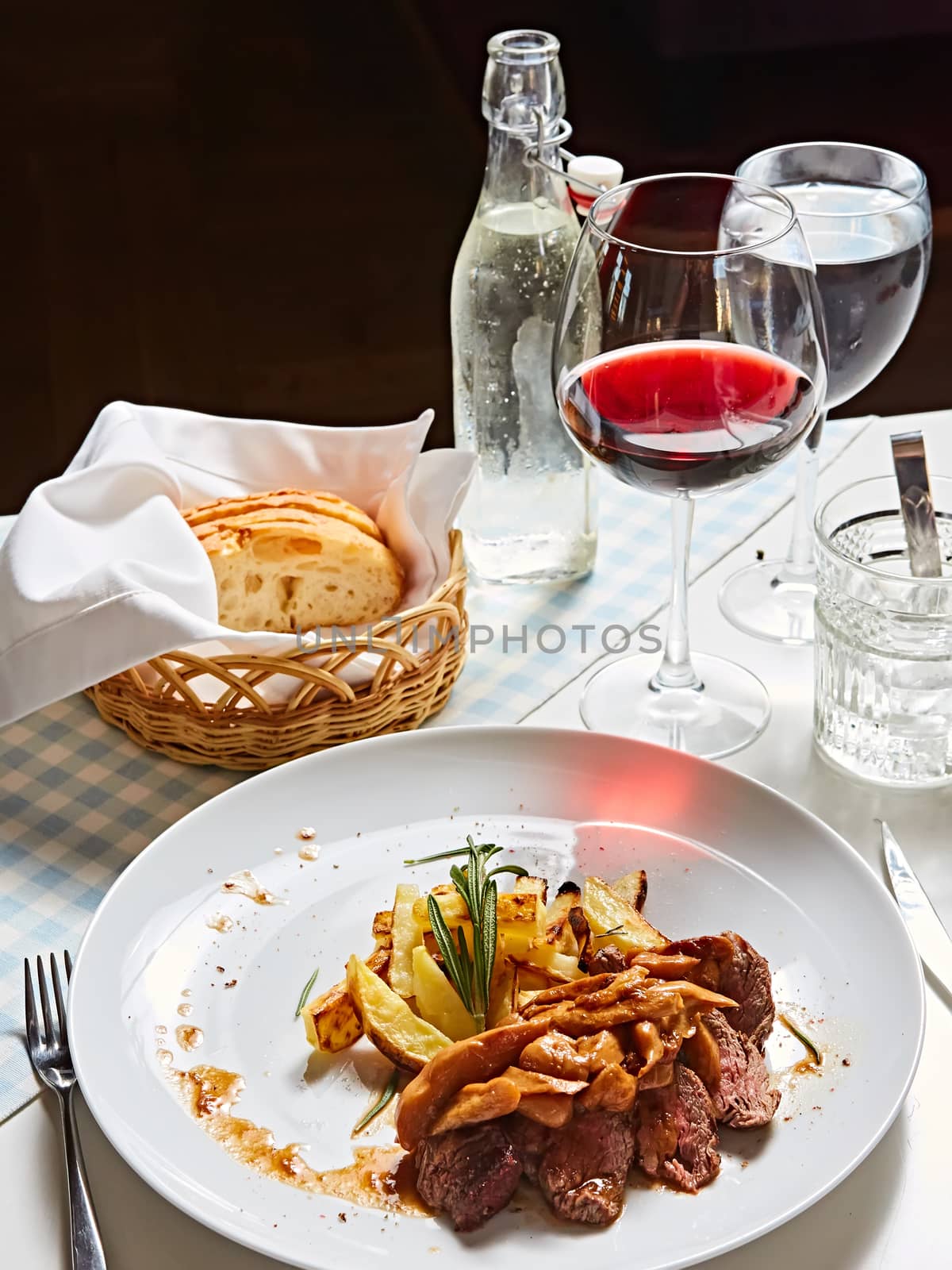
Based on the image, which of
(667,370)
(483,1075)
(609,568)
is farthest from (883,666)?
(483,1075)

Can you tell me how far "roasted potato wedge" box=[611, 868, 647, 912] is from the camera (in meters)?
1.09

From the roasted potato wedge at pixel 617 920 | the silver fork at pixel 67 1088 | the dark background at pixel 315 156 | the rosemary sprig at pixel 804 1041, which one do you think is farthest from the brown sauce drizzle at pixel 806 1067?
the dark background at pixel 315 156

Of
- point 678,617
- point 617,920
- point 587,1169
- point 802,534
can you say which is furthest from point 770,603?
point 587,1169

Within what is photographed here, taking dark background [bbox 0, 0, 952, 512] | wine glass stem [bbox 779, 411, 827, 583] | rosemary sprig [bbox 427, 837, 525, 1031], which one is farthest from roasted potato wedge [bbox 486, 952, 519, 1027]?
dark background [bbox 0, 0, 952, 512]

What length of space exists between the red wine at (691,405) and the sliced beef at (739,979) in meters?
0.42

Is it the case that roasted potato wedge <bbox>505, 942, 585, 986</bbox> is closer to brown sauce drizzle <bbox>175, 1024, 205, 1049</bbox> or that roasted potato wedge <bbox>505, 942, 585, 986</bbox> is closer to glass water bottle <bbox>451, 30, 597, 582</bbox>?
brown sauce drizzle <bbox>175, 1024, 205, 1049</bbox>

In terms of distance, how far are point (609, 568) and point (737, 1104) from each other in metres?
0.85

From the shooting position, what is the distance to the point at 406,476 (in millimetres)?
1494

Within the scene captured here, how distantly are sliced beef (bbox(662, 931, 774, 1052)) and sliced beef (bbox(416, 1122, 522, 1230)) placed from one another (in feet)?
0.61

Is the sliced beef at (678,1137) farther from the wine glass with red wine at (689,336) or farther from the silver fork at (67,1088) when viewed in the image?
the wine glass with red wine at (689,336)

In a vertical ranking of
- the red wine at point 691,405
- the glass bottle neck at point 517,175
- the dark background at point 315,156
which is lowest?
the dark background at point 315,156

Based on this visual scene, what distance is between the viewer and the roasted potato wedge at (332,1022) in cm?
97

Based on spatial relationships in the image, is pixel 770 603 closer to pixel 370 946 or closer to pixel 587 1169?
pixel 370 946

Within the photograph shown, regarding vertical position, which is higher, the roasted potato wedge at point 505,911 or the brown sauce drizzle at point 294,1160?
the roasted potato wedge at point 505,911
